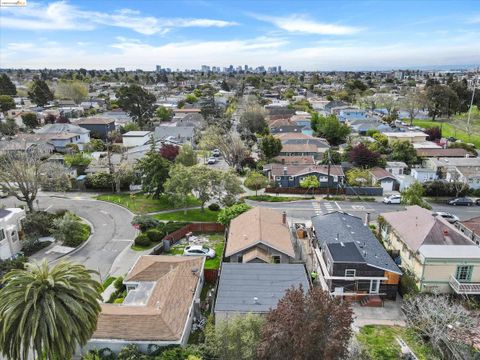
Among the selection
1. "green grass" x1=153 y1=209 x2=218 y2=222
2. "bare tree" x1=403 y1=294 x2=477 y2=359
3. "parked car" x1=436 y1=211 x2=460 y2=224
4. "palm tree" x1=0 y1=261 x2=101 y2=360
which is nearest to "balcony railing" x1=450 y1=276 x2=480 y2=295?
"bare tree" x1=403 y1=294 x2=477 y2=359

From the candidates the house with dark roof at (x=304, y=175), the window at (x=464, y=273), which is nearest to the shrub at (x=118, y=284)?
the window at (x=464, y=273)

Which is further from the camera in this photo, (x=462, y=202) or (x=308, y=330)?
(x=462, y=202)

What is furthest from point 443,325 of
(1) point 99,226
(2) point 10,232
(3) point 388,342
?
(2) point 10,232

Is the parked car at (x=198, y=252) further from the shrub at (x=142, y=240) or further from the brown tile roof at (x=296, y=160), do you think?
the brown tile roof at (x=296, y=160)

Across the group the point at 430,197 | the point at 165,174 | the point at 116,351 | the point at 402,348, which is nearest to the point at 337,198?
the point at 430,197

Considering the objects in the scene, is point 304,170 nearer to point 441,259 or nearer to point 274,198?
point 274,198

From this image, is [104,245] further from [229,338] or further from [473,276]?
[473,276]

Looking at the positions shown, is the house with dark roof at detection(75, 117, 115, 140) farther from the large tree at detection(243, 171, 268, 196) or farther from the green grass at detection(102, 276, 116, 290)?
the green grass at detection(102, 276, 116, 290)

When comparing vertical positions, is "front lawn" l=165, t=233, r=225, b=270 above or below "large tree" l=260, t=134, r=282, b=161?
below

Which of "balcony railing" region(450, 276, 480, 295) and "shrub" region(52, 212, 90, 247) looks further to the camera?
"shrub" region(52, 212, 90, 247)
